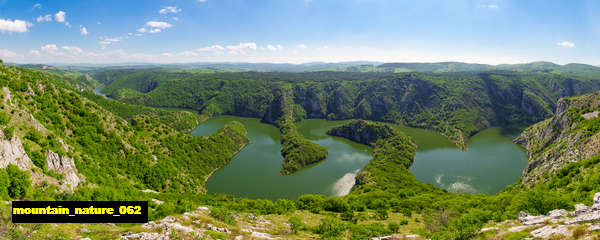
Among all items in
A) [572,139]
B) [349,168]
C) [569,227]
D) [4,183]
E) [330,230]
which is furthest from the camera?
[349,168]

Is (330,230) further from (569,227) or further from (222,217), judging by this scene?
(569,227)

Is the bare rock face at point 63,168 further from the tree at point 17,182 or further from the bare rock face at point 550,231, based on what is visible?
the bare rock face at point 550,231

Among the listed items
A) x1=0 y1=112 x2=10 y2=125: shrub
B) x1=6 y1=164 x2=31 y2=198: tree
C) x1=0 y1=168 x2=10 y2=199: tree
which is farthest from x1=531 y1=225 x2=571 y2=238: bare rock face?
x1=0 y1=112 x2=10 y2=125: shrub

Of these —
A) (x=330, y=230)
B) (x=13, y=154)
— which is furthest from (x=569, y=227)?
(x=13, y=154)

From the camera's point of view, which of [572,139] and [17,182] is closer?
[17,182]

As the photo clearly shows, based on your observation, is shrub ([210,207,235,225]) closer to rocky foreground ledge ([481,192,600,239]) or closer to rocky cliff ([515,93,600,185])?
rocky foreground ledge ([481,192,600,239])

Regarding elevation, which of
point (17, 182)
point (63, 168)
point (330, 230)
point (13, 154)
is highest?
point (13, 154)

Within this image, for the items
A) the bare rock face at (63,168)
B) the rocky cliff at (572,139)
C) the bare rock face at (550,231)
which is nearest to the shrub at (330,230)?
the bare rock face at (550,231)
